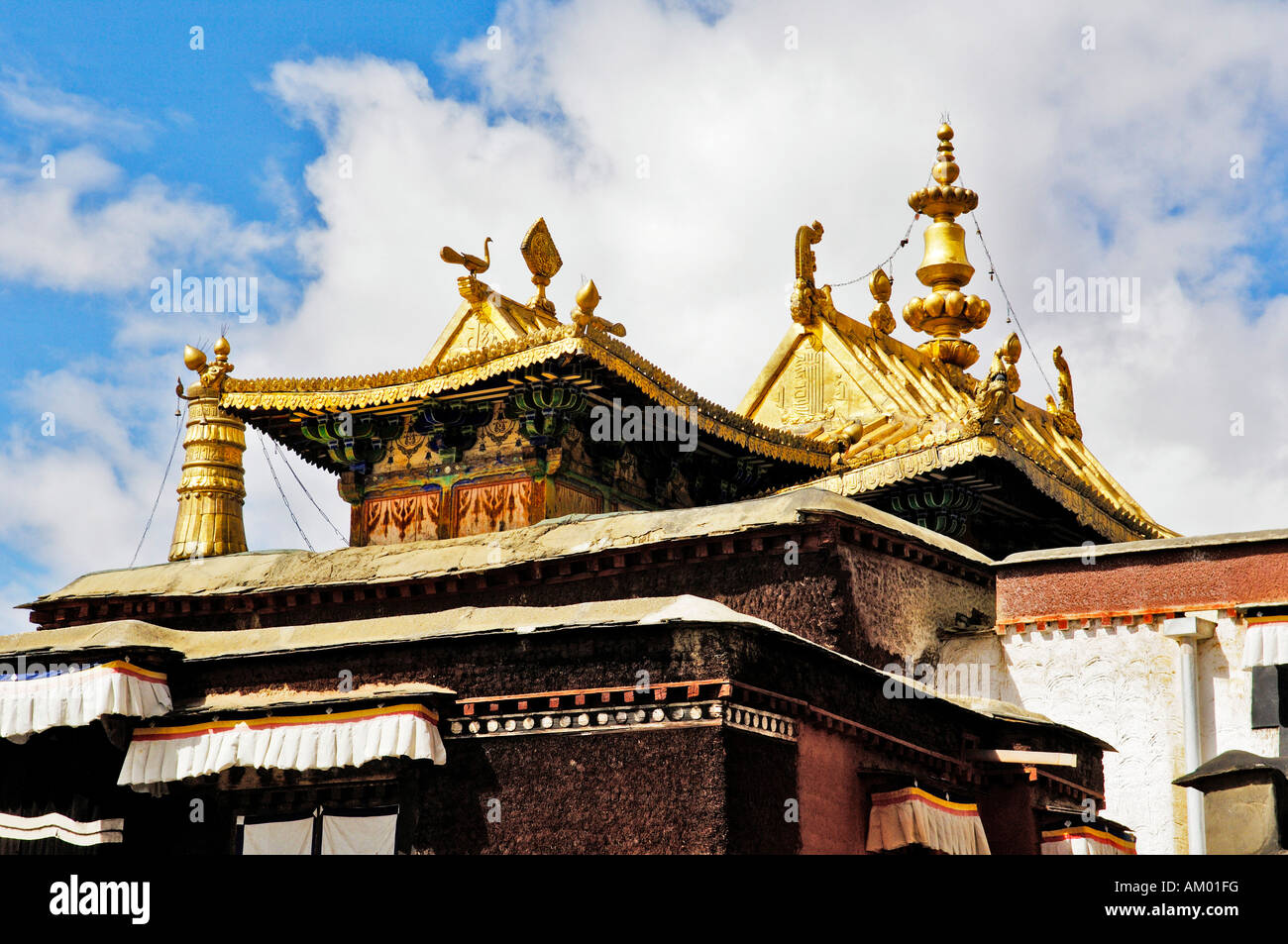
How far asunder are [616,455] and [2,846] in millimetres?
6931

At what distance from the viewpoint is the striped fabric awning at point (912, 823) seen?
12422 millimetres

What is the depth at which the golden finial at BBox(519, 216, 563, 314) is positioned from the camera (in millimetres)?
18234

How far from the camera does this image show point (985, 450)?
17062 millimetres

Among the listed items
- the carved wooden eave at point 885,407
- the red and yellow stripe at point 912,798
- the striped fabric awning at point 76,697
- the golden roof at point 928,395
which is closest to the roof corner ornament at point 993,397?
the golden roof at point 928,395

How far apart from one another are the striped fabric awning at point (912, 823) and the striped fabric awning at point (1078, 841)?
134 cm

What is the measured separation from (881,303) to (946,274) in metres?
1.56

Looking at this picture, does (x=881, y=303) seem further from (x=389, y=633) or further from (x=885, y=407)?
(x=389, y=633)

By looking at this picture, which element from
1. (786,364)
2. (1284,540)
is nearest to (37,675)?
(1284,540)

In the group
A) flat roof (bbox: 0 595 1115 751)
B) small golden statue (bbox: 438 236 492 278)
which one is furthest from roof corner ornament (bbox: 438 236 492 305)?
flat roof (bbox: 0 595 1115 751)

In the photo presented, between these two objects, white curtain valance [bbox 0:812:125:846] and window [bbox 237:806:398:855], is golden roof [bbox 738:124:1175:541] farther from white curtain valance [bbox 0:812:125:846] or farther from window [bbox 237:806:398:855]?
white curtain valance [bbox 0:812:125:846]

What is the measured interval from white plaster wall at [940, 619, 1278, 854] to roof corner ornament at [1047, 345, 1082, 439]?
901 centimetres

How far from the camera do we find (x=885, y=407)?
2133cm

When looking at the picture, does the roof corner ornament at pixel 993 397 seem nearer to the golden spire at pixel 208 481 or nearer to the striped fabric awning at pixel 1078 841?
the striped fabric awning at pixel 1078 841

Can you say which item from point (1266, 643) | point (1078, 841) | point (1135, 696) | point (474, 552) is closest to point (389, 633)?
point (474, 552)
